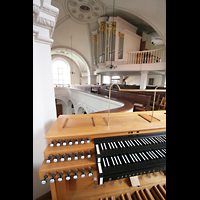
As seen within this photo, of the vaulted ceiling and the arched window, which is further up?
the vaulted ceiling

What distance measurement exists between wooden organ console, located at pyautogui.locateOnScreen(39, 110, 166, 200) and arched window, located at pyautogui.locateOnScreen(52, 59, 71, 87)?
13.8 metres

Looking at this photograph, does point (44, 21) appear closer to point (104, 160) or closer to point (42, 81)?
point (42, 81)

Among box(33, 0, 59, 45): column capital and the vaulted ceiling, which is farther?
the vaulted ceiling

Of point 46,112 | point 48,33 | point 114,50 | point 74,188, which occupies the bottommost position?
point 74,188

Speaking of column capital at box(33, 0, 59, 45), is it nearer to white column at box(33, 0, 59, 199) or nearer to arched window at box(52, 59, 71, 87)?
white column at box(33, 0, 59, 199)

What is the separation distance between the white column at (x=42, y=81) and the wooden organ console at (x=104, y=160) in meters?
0.39

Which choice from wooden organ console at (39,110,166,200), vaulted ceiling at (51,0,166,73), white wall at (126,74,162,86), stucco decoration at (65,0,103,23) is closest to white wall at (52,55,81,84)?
vaulted ceiling at (51,0,166,73)

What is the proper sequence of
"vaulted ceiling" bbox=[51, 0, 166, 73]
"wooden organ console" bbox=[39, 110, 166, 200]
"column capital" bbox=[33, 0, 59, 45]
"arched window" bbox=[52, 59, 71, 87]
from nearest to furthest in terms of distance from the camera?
"wooden organ console" bbox=[39, 110, 166, 200], "column capital" bbox=[33, 0, 59, 45], "vaulted ceiling" bbox=[51, 0, 166, 73], "arched window" bbox=[52, 59, 71, 87]

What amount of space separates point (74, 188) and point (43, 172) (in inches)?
26.9

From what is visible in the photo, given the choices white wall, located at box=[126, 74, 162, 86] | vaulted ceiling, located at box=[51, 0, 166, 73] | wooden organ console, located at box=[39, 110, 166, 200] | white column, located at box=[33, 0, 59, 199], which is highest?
vaulted ceiling, located at box=[51, 0, 166, 73]

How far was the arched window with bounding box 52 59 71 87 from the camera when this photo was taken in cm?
1419

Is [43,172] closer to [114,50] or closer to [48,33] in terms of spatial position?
[48,33]
